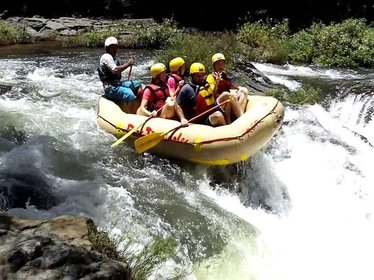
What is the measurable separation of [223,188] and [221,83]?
1.41m

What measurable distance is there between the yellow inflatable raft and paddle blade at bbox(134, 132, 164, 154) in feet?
0.27

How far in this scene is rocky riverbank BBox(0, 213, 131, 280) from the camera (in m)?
3.07

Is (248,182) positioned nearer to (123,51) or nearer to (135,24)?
(123,51)

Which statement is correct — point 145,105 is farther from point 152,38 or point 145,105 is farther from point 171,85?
point 152,38

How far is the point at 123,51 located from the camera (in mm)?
13891

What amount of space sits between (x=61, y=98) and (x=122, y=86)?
4.91ft

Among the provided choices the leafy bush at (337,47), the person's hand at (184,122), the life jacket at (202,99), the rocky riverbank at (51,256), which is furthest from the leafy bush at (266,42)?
the rocky riverbank at (51,256)

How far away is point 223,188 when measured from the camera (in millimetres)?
6043

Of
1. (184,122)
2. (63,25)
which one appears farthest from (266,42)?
(184,122)

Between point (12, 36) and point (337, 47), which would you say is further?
point (12, 36)

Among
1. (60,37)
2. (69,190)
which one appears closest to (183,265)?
(69,190)

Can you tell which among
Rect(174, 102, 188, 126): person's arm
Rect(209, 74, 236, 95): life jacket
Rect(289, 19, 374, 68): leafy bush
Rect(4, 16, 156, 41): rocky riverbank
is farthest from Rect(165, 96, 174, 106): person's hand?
Rect(4, 16, 156, 41): rocky riverbank

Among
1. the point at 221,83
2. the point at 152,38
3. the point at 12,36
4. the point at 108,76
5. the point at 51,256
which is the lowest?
the point at 12,36

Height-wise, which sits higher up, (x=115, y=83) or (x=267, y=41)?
(x=115, y=83)
